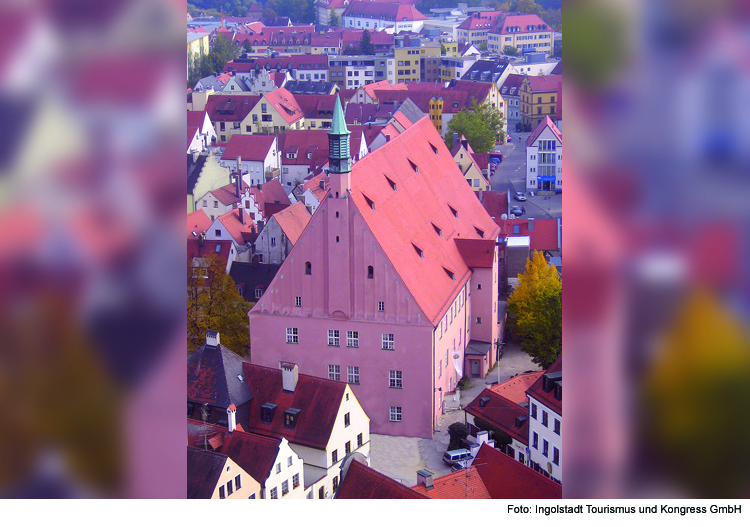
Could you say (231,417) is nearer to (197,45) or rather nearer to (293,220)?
(293,220)

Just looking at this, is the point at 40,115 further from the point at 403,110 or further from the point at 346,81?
the point at 346,81

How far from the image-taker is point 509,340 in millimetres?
30547

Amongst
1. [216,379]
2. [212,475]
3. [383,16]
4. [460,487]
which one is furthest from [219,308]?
[383,16]

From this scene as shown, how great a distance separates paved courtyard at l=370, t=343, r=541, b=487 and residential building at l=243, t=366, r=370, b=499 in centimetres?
86

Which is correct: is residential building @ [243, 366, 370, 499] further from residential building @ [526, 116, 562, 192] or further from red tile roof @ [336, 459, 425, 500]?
residential building @ [526, 116, 562, 192]

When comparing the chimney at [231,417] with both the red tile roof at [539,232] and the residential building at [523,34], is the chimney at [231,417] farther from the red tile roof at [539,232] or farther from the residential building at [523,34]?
the residential building at [523,34]

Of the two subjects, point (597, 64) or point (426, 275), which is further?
point (426, 275)

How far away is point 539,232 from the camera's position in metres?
37.0

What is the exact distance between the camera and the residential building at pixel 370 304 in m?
23.9

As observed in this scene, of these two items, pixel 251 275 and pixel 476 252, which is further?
pixel 251 275

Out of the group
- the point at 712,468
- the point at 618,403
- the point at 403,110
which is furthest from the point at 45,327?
the point at 403,110

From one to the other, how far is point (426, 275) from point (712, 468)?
20.9 metres

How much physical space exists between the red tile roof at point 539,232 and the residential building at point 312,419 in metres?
16.2

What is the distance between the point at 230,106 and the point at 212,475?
4943 cm
